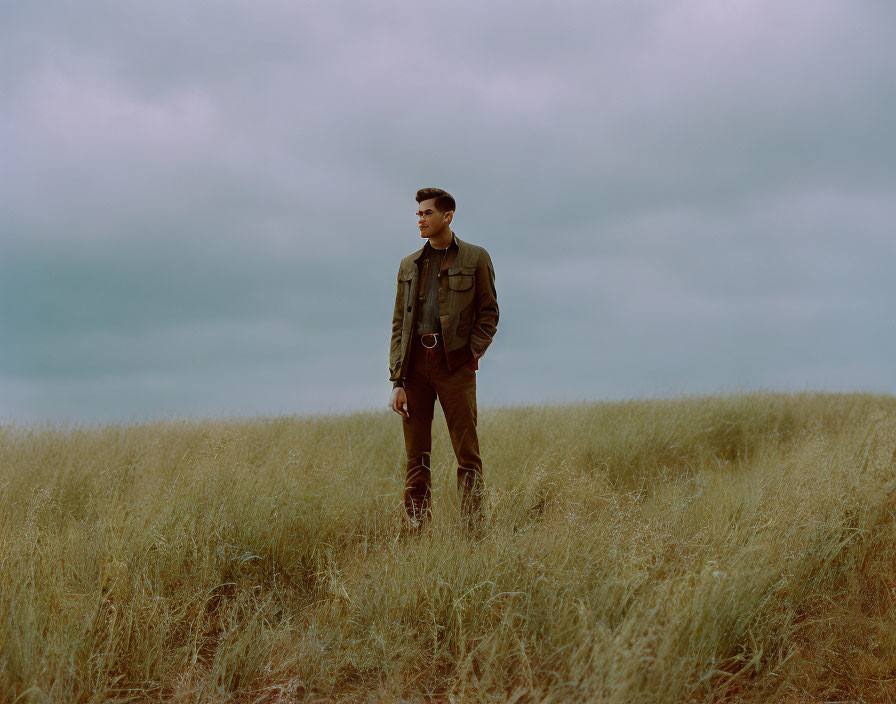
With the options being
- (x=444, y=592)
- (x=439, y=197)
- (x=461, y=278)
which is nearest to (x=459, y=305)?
(x=461, y=278)

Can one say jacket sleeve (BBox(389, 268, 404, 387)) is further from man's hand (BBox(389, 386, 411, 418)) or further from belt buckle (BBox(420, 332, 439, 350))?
belt buckle (BBox(420, 332, 439, 350))

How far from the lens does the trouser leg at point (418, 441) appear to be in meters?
5.09

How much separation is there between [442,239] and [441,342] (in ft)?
2.63

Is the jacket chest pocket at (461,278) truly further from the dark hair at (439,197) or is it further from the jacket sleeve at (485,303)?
the dark hair at (439,197)

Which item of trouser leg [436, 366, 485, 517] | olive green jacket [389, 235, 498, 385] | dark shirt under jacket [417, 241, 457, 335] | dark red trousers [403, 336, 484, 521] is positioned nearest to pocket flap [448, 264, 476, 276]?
olive green jacket [389, 235, 498, 385]

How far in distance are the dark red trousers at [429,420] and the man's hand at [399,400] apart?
35 millimetres

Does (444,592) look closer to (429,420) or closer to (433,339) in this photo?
(429,420)

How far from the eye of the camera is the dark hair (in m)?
4.95

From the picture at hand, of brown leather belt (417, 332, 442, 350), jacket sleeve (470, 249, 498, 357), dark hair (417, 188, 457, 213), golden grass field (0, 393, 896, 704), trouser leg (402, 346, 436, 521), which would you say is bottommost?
golden grass field (0, 393, 896, 704)

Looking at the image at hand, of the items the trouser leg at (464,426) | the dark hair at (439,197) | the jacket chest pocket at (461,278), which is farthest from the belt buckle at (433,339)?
the dark hair at (439,197)

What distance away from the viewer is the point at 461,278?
16.3 feet

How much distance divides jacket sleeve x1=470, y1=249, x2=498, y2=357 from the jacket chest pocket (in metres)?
0.10

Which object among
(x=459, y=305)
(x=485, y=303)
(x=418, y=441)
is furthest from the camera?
(x=418, y=441)

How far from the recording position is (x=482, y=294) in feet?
16.7
